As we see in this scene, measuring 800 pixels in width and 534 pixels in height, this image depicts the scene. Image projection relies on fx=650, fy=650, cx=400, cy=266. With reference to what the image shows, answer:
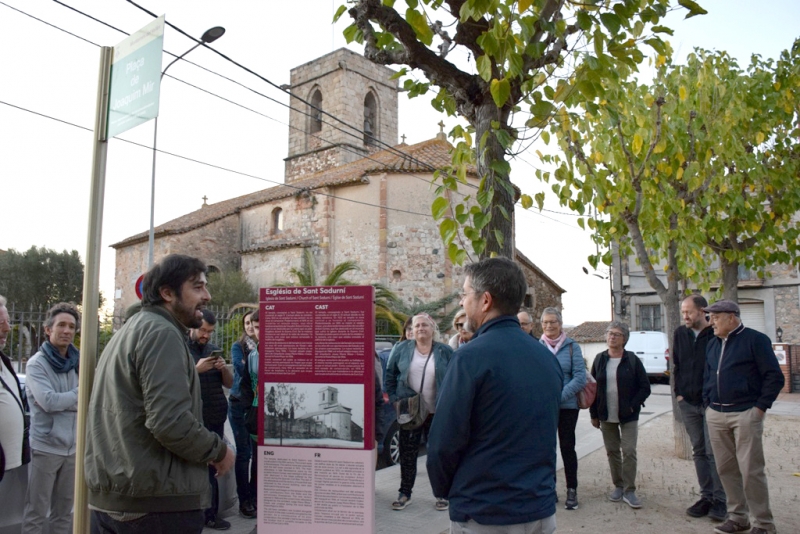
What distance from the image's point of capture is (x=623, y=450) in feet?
21.4

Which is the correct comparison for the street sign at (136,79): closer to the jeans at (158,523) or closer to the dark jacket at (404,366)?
the jeans at (158,523)

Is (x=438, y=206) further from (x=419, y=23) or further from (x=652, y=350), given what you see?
(x=652, y=350)

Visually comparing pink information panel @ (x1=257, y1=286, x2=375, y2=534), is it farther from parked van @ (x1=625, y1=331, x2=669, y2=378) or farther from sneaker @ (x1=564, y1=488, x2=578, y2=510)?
parked van @ (x1=625, y1=331, x2=669, y2=378)

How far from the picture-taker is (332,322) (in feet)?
12.5

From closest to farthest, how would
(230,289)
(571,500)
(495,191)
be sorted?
(495,191), (571,500), (230,289)

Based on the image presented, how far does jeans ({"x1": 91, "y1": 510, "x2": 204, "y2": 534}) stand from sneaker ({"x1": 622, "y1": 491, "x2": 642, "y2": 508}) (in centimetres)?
487

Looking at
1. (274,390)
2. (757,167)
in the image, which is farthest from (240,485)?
(757,167)

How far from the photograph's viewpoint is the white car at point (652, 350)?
24156 millimetres

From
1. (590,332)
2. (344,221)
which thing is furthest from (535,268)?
(344,221)

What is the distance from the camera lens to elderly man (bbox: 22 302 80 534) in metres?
4.59

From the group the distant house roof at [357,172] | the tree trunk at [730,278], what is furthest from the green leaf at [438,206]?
the distant house roof at [357,172]

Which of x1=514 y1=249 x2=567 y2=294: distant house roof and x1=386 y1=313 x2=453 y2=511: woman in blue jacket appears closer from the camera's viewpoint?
x1=386 y1=313 x2=453 y2=511: woman in blue jacket

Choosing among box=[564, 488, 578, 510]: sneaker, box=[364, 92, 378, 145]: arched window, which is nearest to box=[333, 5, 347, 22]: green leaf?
box=[564, 488, 578, 510]: sneaker

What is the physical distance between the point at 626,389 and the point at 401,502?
2499 millimetres
